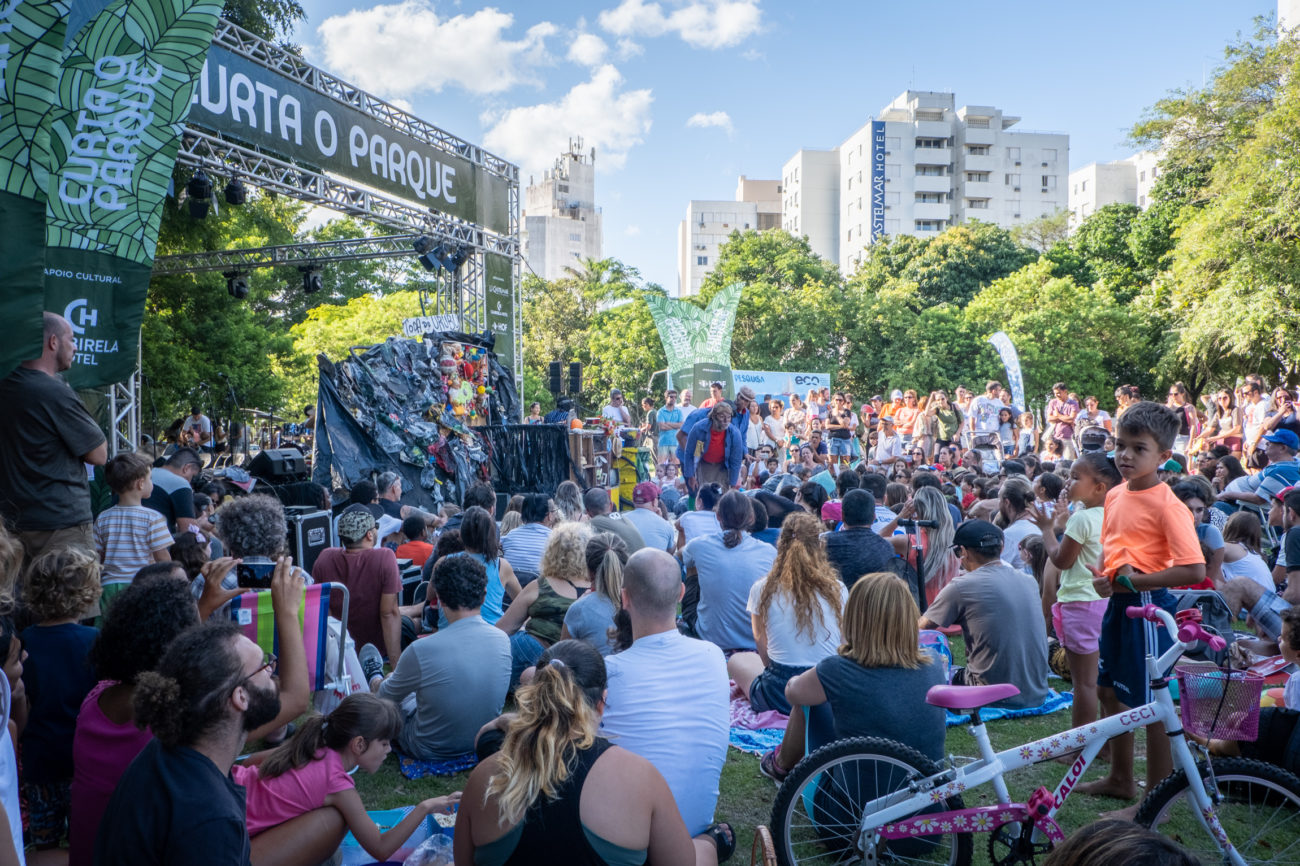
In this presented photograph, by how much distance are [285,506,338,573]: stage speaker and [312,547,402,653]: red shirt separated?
1.81 ft

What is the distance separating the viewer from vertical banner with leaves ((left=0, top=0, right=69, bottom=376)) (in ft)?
10.4

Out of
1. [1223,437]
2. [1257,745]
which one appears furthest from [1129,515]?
[1223,437]

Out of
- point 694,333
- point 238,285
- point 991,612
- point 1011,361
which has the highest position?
point 238,285

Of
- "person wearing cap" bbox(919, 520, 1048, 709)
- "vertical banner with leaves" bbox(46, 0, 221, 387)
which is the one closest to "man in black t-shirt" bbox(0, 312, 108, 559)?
"vertical banner with leaves" bbox(46, 0, 221, 387)

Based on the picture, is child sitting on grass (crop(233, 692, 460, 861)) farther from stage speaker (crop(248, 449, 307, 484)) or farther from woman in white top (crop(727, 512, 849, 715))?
stage speaker (crop(248, 449, 307, 484))

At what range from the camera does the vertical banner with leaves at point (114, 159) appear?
4.31 m

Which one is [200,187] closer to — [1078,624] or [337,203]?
[337,203]

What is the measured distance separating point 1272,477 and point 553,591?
624cm

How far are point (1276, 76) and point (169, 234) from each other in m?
23.4

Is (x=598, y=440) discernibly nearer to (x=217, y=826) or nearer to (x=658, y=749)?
(x=658, y=749)

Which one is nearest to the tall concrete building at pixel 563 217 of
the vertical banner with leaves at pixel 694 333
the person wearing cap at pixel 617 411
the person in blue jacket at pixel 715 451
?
the vertical banner with leaves at pixel 694 333

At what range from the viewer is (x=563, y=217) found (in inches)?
3351

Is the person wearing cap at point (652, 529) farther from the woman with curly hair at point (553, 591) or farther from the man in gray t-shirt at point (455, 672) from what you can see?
the man in gray t-shirt at point (455, 672)

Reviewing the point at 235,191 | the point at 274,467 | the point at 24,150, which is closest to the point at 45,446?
the point at 24,150
